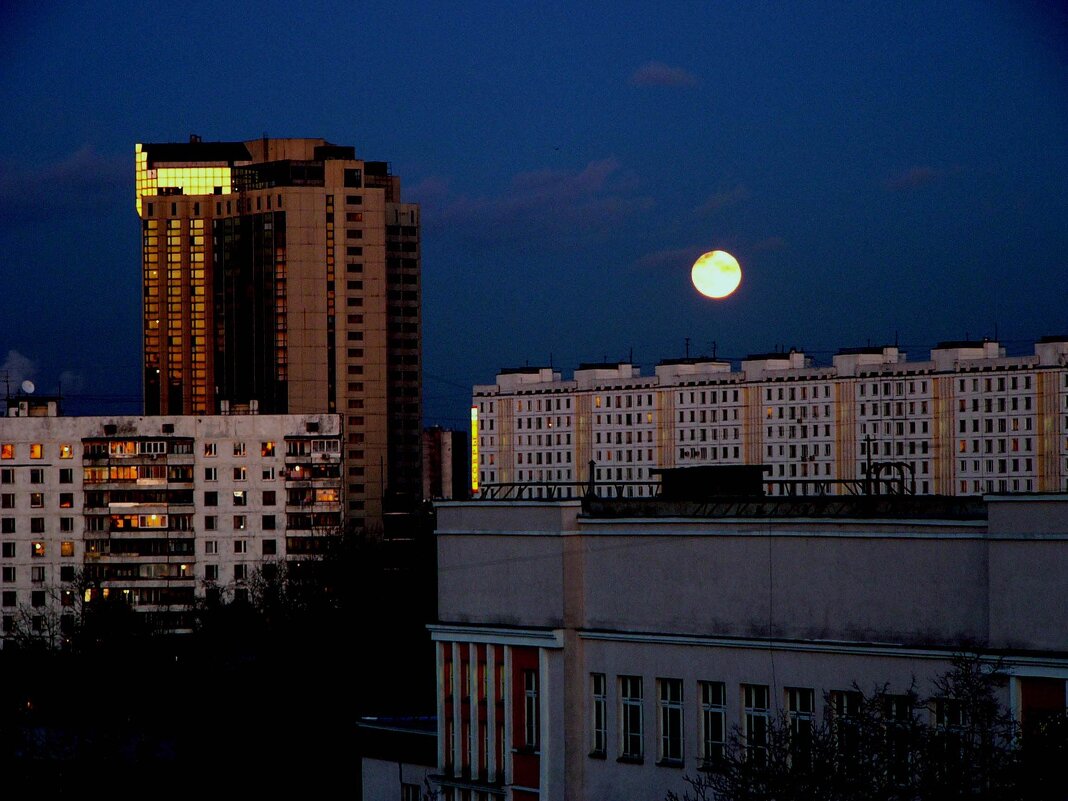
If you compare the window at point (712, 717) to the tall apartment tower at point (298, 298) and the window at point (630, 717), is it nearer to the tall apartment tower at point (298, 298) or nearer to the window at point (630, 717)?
the window at point (630, 717)

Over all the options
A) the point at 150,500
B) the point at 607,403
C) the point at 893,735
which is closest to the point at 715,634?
the point at 893,735

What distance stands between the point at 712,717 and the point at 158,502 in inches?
2758

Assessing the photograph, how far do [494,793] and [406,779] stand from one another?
3.07m

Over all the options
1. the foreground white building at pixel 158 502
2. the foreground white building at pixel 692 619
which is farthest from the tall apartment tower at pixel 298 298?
the foreground white building at pixel 692 619

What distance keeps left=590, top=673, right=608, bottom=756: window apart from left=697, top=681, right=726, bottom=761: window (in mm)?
2032

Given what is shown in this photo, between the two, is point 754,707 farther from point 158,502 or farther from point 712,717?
point 158,502

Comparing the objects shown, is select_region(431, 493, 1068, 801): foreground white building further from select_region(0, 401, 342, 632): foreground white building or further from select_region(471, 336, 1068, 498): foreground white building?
select_region(471, 336, 1068, 498): foreground white building

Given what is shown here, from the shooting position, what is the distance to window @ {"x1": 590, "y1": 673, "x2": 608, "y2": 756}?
87.0ft

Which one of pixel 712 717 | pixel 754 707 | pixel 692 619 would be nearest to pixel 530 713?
pixel 692 619

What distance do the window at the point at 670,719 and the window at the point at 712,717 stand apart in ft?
1.48

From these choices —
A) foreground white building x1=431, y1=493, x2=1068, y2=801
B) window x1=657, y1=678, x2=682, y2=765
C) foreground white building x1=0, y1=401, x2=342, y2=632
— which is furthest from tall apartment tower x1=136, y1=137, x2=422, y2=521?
window x1=657, y1=678, x2=682, y2=765

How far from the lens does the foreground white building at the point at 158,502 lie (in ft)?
296

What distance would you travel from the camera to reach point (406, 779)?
3012 cm

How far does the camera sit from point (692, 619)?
25594 millimetres
